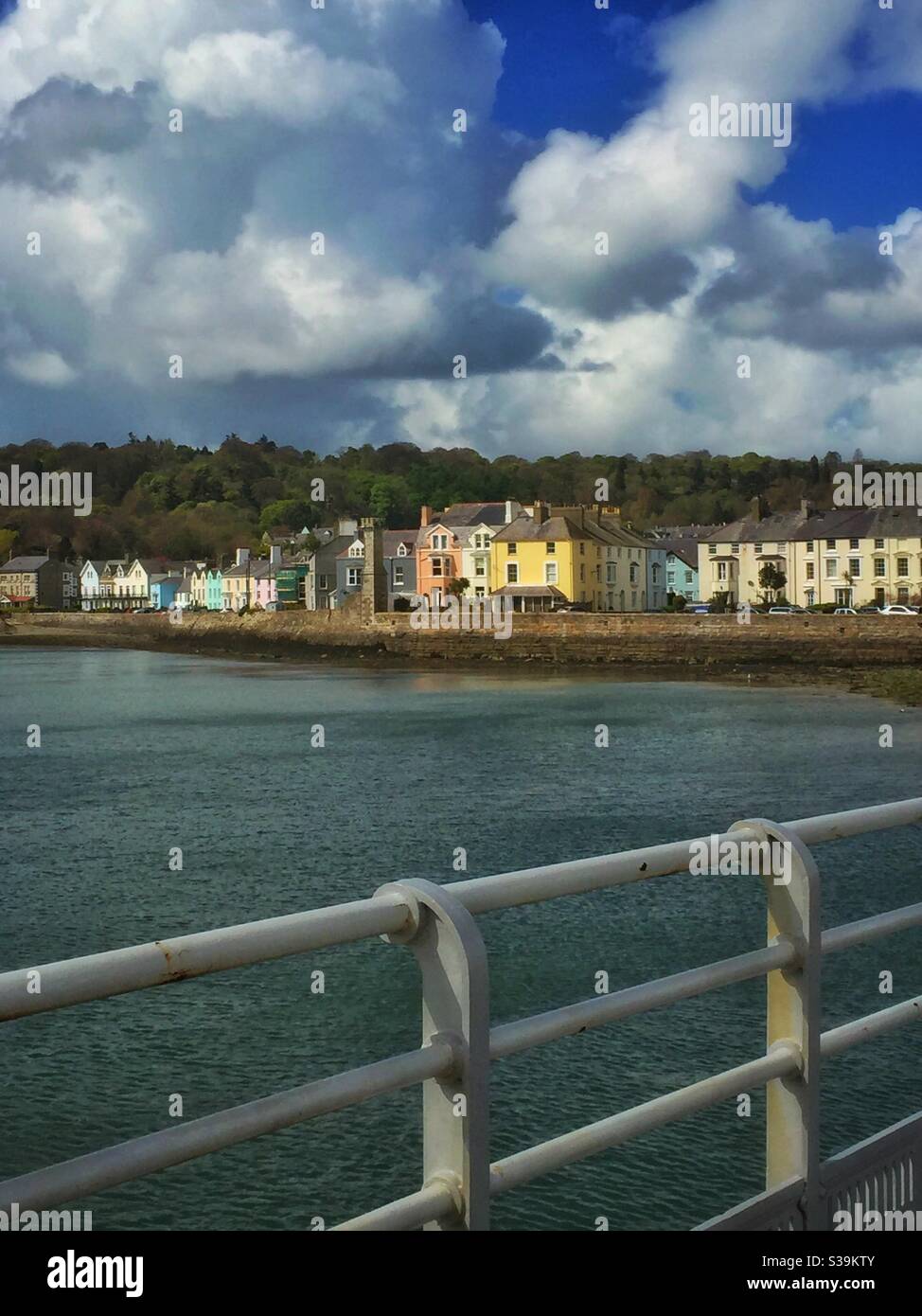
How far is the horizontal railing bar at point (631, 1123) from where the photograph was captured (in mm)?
2471

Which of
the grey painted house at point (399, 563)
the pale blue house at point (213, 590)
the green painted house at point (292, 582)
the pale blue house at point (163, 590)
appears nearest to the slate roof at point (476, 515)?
the grey painted house at point (399, 563)

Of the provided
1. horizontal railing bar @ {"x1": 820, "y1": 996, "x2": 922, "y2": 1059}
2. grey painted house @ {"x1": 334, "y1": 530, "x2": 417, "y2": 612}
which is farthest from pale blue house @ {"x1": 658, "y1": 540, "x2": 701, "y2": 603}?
horizontal railing bar @ {"x1": 820, "y1": 996, "x2": 922, "y2": 1059}

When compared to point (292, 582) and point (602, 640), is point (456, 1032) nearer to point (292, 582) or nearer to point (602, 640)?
point (602, 640)

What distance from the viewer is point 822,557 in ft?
268

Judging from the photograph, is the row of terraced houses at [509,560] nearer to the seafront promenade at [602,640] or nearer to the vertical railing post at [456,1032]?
the seafront promenade at [602,640]

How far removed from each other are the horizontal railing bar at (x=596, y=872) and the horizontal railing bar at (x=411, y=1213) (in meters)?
0.46

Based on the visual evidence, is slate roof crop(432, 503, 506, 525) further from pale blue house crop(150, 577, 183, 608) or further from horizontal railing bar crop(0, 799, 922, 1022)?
horizontal railing bar crop(0, 799, 922, 1022)

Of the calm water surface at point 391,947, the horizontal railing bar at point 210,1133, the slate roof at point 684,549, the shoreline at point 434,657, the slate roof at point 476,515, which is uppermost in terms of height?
the slate roof at point 476,515

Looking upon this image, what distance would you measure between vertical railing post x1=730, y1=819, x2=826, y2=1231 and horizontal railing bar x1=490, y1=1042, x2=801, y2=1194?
5 cm

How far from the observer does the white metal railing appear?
76.7 inches

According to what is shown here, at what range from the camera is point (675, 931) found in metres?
15.2

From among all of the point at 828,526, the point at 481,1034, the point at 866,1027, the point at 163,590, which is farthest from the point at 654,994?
the point at 163,590

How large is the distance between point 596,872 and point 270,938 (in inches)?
28.1

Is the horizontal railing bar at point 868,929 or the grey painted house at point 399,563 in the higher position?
the grey painted house at point 399,563
